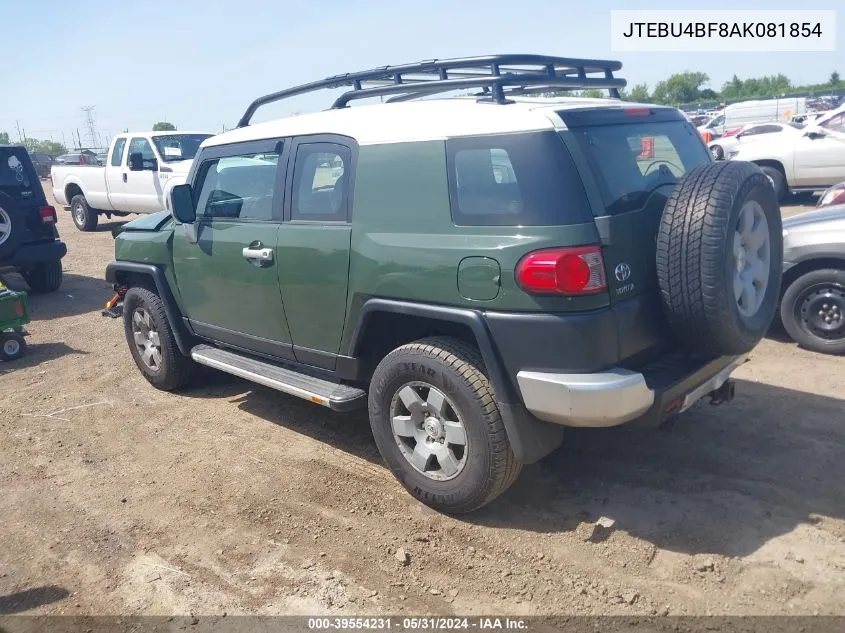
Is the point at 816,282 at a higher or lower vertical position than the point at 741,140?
lower

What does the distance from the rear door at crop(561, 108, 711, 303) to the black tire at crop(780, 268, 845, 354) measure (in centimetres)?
252

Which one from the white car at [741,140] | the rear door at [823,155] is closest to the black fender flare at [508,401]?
the white car at [741,140]

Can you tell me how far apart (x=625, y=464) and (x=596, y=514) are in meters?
0.57

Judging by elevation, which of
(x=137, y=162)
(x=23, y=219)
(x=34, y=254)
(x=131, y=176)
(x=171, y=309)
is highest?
(x=137, y=162)

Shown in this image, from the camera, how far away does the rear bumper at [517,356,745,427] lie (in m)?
3.06

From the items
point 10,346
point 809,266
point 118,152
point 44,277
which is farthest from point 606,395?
point 118,152

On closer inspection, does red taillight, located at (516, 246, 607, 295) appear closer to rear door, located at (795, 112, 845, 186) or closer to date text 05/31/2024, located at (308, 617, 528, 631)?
date text 05/31/2024, located at (308, 617, 528, 631)

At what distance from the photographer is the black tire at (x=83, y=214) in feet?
50.0

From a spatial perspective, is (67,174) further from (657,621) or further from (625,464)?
(657,621)

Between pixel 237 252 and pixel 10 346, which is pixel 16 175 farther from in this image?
pixel 237 252

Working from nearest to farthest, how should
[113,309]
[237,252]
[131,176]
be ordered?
1. [237,252]
2. [113,309]
3. [131,176]

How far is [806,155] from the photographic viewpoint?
12461 millimetres

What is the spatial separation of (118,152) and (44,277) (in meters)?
5.15

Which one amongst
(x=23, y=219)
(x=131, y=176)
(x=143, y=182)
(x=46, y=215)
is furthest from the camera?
(x=131, y=176)
